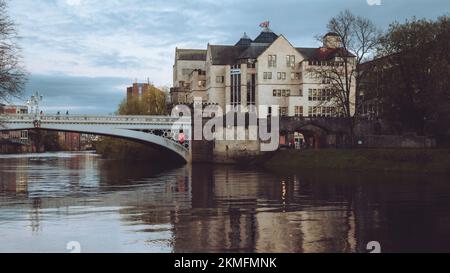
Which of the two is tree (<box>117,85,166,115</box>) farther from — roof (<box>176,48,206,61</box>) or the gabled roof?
roof (<box>176,48,206,61</box>)

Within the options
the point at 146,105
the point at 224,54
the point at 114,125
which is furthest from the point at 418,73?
the point at 146,105

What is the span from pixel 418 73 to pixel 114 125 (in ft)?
129

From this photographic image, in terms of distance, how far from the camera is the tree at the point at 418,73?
59188mm

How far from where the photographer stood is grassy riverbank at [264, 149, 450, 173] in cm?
5741

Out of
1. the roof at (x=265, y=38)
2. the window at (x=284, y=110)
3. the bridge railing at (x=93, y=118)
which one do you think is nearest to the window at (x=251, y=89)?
the window at (x=284, y=110)

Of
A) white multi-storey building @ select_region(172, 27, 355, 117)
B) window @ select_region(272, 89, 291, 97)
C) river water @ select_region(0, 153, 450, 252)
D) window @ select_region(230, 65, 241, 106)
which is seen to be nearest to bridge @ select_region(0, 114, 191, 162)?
window @ select_region(230, 65, 241, 106)

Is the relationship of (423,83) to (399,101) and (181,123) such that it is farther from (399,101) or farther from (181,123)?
(181,123)

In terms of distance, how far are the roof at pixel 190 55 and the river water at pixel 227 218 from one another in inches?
4136

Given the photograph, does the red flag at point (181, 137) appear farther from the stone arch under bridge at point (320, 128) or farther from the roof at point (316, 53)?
the roof at point (316, 53)

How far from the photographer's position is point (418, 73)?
63656 millimetres

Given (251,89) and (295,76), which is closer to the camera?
(295,76)

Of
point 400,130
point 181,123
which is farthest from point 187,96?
point 400,130

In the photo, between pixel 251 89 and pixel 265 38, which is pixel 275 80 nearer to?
pixel 251 89
